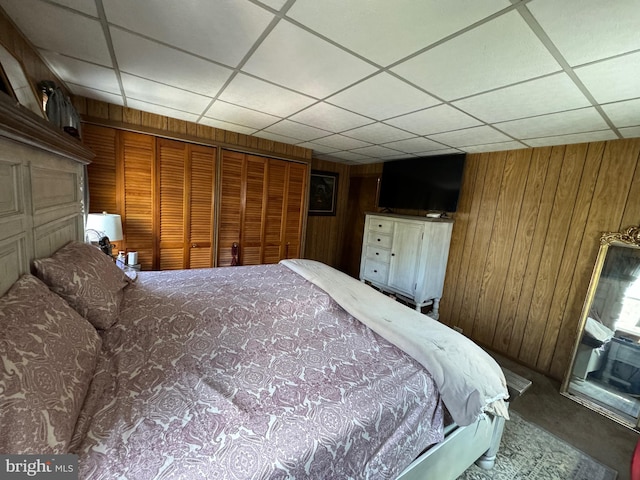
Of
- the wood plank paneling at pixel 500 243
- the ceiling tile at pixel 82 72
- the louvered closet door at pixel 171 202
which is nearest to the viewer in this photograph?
the ceiling tile at pixel 82 72

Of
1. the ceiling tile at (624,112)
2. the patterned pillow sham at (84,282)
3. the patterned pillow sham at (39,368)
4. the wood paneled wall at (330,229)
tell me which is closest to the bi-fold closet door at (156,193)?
the patterned pillow sham at (84,282)

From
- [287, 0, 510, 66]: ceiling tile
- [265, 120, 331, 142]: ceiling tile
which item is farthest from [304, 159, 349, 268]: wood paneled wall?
[287, 0, 510, 66]: ceiling tile

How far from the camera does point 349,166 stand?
16.3ft

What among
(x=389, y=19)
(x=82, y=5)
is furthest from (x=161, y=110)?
(x=389, y=19)

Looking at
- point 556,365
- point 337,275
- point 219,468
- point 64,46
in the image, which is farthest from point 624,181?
point 64,46

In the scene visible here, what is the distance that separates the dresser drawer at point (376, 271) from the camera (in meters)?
3.71

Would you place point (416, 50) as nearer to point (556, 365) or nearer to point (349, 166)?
point (556, 365)

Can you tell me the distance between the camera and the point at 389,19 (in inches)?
42.6

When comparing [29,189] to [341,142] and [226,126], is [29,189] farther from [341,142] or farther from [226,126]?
[341,142]

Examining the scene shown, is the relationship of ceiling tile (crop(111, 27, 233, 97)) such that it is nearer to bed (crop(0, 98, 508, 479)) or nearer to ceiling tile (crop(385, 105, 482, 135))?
bed (crop(0, 98, 508, 479))

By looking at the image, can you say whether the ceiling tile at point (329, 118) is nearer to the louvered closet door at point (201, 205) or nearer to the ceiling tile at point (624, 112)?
the louvered closet door at point (201, 205)

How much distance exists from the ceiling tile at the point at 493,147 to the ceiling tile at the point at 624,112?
0.78 meters

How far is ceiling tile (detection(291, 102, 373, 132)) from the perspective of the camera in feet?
7.13

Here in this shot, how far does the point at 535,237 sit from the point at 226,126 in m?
3.60
